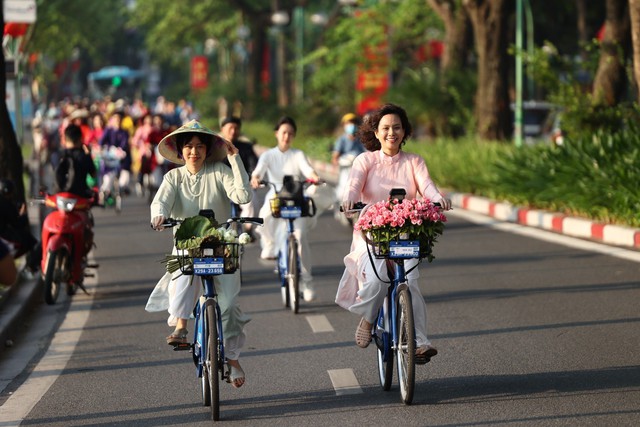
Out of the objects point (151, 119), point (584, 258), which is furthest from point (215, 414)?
point (151, 119)

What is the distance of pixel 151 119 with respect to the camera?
27594 millimetres

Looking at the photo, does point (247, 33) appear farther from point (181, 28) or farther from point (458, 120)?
point (458, 120)

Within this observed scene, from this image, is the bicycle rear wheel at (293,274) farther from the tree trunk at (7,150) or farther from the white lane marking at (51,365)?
the tree trunk at (7,150)

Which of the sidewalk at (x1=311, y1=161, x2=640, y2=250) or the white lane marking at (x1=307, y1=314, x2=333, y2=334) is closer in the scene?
the white lane marking at (x1=307, y1=314, x2=333, y2=334)

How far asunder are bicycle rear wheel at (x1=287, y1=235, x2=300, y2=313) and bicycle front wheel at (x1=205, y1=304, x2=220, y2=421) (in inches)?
175

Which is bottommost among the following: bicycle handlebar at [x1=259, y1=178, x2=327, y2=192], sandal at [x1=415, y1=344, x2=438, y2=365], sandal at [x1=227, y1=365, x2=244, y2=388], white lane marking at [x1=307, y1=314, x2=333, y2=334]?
white lane marking at [x1=307, y1=314, x2=333, y2=334]

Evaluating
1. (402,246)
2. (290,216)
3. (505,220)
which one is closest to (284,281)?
(290,216)

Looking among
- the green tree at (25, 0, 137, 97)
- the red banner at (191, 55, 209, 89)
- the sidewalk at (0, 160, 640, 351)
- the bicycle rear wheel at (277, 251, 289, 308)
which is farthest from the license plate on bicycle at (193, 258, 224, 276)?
the red banner at (191, 55, 209, 89)

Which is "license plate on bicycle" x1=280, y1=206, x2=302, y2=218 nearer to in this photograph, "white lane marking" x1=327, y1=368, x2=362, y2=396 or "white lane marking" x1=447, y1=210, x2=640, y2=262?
"white lane marking" x1=327, y1=368, x2=362, y2=396

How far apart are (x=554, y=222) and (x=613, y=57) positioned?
14.0 ft

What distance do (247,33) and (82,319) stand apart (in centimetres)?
5141

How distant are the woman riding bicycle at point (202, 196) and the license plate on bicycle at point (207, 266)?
0.46 meters

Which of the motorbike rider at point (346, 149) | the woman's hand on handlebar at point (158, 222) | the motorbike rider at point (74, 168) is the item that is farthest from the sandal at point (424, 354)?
the motorbike rider at point (346, 149)

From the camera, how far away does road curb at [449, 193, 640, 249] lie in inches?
672
